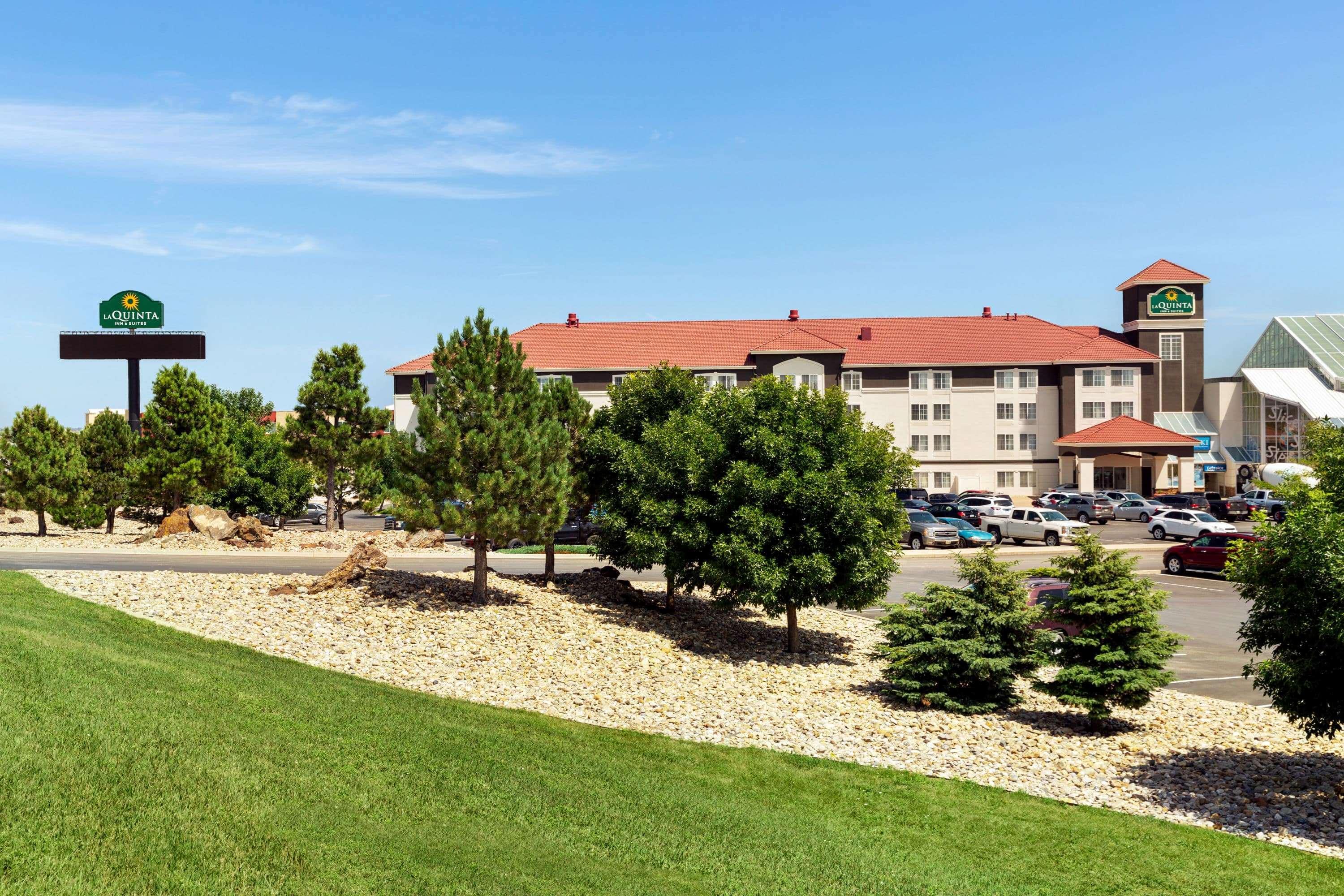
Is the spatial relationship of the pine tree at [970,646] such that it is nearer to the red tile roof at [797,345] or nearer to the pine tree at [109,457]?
the pine tree at [109,457]

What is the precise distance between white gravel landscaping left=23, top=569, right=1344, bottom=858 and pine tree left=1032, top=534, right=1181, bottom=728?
764 millimetres

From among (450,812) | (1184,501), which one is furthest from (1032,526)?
(450,812)

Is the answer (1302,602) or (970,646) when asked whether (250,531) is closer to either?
(970,646)

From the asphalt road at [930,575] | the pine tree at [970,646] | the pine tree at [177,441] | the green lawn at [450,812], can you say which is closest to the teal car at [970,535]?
the asphalt road at [930,575]

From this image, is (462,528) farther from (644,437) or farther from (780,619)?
(780,619)

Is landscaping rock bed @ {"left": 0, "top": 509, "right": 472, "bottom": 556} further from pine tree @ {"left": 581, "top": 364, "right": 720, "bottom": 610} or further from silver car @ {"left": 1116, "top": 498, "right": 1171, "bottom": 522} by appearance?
silver car @ {"left": 1116, "top": 498, "right": 1171, "bottom": 522}

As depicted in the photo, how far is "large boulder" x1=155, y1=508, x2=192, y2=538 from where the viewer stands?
35719 mm

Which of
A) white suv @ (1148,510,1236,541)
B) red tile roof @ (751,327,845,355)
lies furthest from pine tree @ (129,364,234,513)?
white suv @ (1148,510,1236,541)

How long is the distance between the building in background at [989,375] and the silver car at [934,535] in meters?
27.3

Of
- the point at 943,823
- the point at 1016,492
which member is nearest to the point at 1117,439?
the point at 1016,492

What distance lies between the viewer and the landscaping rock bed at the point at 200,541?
114 ft

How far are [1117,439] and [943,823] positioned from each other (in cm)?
6379

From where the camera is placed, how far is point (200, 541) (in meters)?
35.0

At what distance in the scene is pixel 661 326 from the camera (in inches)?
3066
